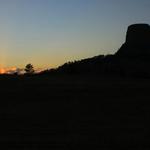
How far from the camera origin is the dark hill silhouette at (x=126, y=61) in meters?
67.9

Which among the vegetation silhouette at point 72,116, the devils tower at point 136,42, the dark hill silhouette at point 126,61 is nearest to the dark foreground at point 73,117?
the vegetation silhouette at point 72,116

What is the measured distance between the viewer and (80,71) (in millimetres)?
70000

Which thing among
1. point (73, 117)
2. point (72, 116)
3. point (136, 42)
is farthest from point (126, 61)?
point (73, 117)

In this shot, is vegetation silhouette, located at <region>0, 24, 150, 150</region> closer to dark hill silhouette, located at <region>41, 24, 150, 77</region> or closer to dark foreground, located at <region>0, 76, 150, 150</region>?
dark foreground, located at <region>0, 76, 150, 150</region>

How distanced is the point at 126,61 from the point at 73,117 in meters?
49.8

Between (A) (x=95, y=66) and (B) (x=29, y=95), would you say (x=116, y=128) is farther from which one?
(A) (x=95, y=66)

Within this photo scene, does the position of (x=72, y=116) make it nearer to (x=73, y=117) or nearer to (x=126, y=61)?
(x=73, y=117)

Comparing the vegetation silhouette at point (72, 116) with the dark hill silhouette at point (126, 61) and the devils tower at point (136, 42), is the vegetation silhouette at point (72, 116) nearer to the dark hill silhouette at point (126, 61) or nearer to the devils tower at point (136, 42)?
the dark hill silhouette at point (126, 61)

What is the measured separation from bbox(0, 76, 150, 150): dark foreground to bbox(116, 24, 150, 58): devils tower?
4038 centimetres

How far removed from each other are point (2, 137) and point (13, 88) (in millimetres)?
22283

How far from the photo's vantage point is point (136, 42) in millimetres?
87250

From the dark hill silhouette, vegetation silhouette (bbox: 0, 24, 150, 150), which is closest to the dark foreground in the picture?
vegetation silhouette (bbox: 0, 24, 150, 150)

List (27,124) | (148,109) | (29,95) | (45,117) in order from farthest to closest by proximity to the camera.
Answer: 1. (29,95)
2. (148,109)
3. (45,117)
4. (27,124)

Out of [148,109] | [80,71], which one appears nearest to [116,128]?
[148,109]
